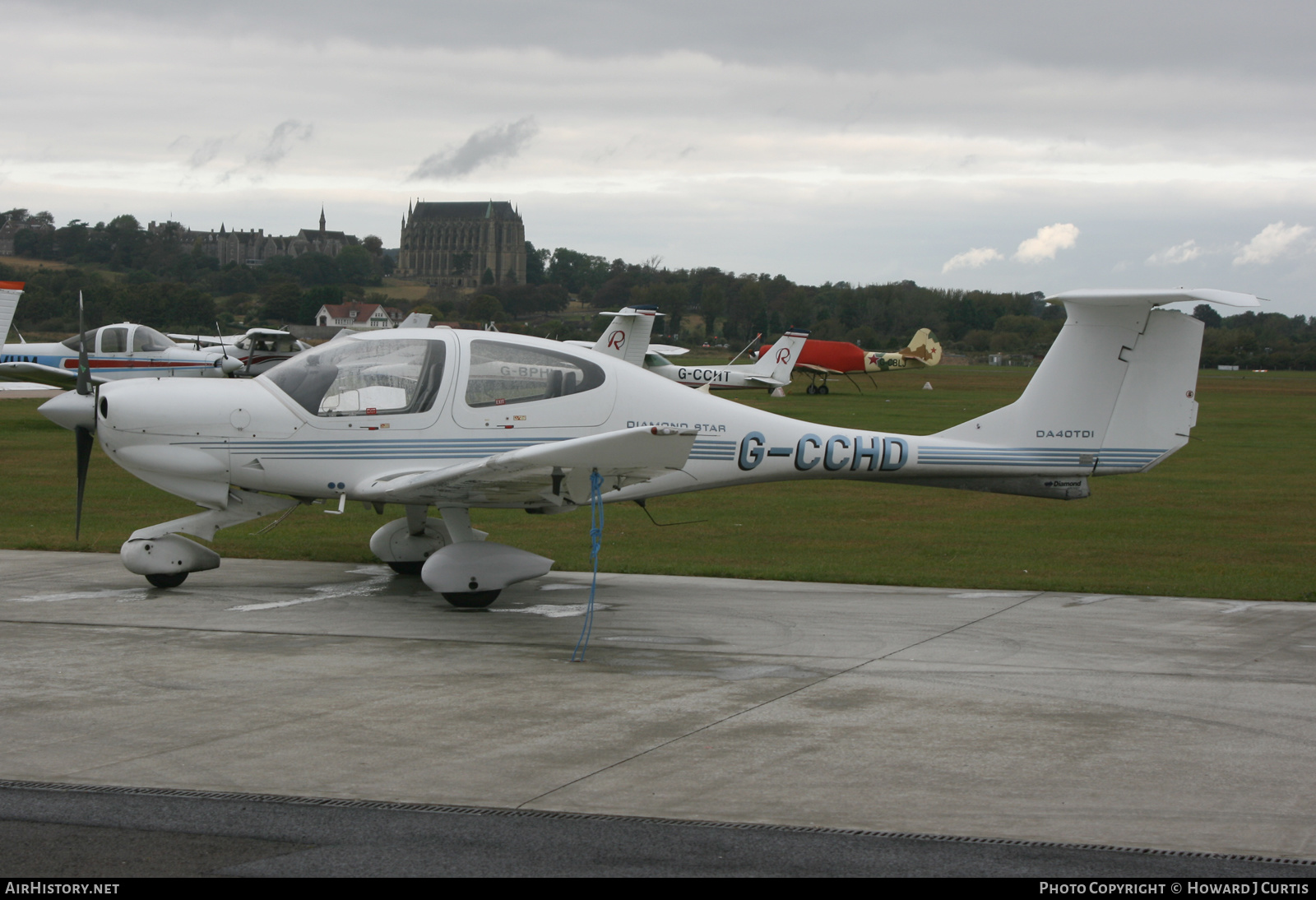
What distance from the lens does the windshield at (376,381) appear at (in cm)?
988

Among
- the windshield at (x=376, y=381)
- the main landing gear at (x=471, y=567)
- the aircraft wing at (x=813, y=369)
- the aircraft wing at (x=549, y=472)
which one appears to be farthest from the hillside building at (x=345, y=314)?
the aircraft wing at (x=549, y=472)

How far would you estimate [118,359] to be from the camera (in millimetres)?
32688

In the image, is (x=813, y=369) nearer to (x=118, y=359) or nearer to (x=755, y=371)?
(x=755, y=371)

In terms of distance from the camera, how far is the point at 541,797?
5059 mm

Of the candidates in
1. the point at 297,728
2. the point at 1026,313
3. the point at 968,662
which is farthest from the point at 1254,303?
the point at 1026,313

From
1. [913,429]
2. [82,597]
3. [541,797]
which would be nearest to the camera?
[541,797]

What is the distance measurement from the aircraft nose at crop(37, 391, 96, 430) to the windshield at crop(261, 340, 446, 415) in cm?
164

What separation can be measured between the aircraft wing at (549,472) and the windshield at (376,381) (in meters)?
0.66

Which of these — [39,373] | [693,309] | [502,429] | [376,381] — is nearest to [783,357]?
[39,373]

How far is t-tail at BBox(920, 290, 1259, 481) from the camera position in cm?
1031

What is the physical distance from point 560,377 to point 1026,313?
131 metres

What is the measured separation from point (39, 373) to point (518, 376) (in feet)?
88.0

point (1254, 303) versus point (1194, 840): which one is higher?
point (1254, 303)

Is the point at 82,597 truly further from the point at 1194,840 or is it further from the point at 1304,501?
the point at 1304,501
